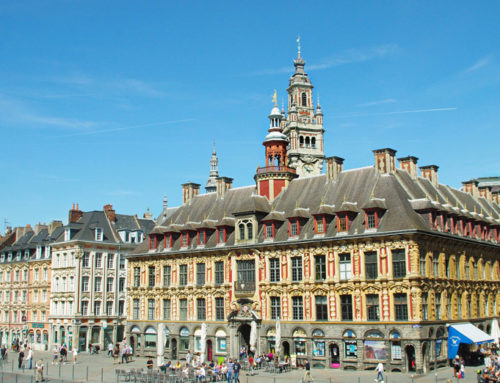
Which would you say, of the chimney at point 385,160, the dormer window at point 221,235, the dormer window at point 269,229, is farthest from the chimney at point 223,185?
the chimney at point 385,160

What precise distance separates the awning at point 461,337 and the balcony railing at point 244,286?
16438 millimetres

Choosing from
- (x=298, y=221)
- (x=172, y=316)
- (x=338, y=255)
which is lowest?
(x=172, y=316)

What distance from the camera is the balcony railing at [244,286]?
53.3m

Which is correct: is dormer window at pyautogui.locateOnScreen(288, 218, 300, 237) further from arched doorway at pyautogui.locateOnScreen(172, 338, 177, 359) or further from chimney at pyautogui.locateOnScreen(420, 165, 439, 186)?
arched doorway at pyautogui.locateOnScreen(172, 338, 177, 359)

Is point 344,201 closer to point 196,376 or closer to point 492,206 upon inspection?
point 196,376

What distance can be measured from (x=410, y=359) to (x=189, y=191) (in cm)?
3110

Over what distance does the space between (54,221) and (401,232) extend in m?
51.8

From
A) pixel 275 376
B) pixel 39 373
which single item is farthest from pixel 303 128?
pixel 39 373

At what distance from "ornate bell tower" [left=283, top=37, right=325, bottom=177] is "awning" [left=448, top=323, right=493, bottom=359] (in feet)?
196

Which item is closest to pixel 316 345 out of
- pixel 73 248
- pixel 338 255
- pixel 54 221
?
pixel 338 255

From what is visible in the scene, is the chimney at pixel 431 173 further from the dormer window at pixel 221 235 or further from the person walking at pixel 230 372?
the person walking at pixel 230 372

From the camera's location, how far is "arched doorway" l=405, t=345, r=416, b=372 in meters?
43.9

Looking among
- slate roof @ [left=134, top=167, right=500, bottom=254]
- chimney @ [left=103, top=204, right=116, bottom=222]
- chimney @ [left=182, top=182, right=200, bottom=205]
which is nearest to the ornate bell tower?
chimney @ [left=103, top=204, right=116, bottom=222]

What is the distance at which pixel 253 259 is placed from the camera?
5375cm
